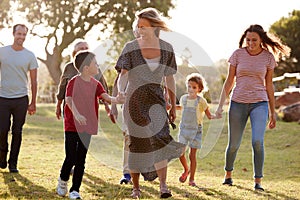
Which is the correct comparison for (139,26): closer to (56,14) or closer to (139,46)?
(139,46)

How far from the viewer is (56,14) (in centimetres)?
3341

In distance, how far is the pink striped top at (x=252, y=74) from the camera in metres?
7.02

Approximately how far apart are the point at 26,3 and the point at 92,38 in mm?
4340

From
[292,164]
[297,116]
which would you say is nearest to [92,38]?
[297,116]

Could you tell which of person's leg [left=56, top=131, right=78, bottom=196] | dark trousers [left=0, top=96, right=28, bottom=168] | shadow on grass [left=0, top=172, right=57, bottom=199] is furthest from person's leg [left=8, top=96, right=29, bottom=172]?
person's leg [left=56, top=131, right=78, bottom=196]

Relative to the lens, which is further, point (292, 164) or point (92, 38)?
point (92, 38)

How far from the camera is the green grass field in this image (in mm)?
6406

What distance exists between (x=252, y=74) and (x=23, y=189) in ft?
9.58

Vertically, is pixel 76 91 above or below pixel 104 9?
below

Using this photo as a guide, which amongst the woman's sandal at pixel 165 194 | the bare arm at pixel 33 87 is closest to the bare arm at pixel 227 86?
the woman's sandal at pixel 165 194

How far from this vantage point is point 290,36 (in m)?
50.6

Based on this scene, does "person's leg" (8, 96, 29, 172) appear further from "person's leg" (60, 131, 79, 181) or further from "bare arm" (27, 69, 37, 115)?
"person's leg" (60, 131, 79, 181)

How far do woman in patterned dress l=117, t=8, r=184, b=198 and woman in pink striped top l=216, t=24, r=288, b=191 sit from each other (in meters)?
1.66

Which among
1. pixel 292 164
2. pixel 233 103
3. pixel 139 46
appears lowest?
pixel 292 164
